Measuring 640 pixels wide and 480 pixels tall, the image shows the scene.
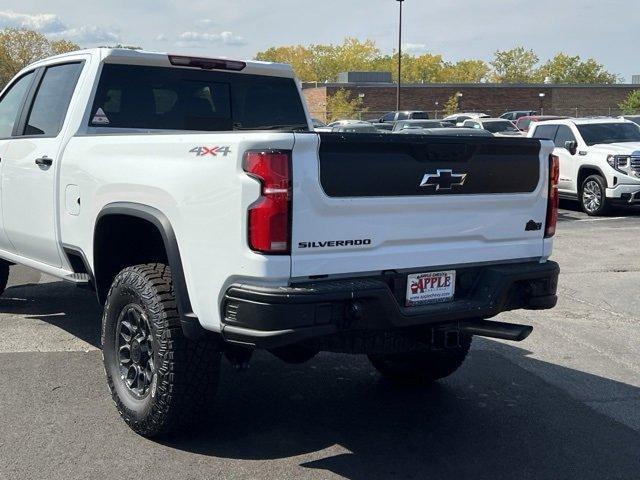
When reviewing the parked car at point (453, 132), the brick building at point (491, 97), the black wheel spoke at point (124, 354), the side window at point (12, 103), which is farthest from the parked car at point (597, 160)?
the brick building at point (491, 97)

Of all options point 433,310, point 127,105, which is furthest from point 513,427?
point 127,105

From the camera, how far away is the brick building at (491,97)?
68.5m

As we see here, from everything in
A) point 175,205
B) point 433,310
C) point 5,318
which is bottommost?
point 5,318

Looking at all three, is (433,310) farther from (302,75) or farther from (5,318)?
(302,75)

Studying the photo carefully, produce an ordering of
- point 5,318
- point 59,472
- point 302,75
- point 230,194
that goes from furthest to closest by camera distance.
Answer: point 302,75, point 5,318, point 59,472, point 230,194

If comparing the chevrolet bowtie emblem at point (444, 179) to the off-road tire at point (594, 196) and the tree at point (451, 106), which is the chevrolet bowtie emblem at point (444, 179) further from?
the tree at point (451, 106)

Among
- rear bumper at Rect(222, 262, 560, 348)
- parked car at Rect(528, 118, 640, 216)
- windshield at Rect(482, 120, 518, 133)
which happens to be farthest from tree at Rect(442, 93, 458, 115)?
rear bumper at Rect(222, 262, 560, 348)

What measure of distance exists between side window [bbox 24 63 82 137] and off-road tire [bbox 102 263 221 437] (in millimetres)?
1813

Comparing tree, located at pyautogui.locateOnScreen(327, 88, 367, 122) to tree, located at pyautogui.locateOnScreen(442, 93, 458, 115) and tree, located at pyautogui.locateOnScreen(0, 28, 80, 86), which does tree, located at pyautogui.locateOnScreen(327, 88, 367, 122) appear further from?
tree, located at pyautogui.locateOnScreen(0, 28, 80, 86)

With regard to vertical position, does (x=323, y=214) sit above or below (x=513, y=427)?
above

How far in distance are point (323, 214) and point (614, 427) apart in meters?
2.37

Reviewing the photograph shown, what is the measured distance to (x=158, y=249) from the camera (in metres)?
4.62

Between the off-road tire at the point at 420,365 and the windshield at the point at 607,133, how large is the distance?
1149 cm

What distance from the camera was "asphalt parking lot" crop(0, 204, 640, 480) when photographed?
13.3 ft
